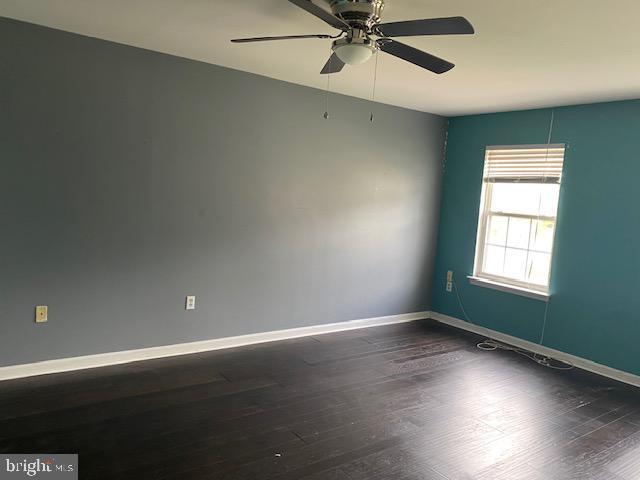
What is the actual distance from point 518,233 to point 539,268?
42cm

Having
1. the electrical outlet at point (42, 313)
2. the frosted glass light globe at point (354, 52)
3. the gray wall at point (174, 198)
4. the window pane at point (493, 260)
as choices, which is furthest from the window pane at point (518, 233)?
the electrical outlet at point (42, 313)

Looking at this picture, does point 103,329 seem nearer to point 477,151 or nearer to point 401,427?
point 401,427

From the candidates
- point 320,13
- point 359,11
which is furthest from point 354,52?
point 320,13

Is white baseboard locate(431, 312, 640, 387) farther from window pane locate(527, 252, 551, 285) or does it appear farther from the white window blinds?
the white window blinds

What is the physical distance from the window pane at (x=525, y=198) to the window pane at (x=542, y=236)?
0.10m

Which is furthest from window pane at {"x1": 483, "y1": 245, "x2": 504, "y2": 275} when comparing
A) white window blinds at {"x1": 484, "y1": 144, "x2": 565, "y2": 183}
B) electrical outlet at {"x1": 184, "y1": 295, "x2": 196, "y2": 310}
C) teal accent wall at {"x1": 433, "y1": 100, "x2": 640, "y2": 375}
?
electrical outlet at {"x1": 184, "y1": 295, "x2": 196, "y2": 310}

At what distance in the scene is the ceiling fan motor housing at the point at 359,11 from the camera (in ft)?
6.69

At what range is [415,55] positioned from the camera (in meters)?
2.30

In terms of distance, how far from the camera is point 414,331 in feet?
16.2

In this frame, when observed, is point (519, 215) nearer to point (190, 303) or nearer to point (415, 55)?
point (415, 55)

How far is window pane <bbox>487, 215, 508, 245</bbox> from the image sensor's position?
192 inches

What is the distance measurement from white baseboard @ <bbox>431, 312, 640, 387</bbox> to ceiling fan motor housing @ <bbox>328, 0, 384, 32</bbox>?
359 cm

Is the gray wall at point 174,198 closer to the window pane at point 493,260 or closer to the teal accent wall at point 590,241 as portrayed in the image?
the window pane at point 493,260

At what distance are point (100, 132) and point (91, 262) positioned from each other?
3.08ft
